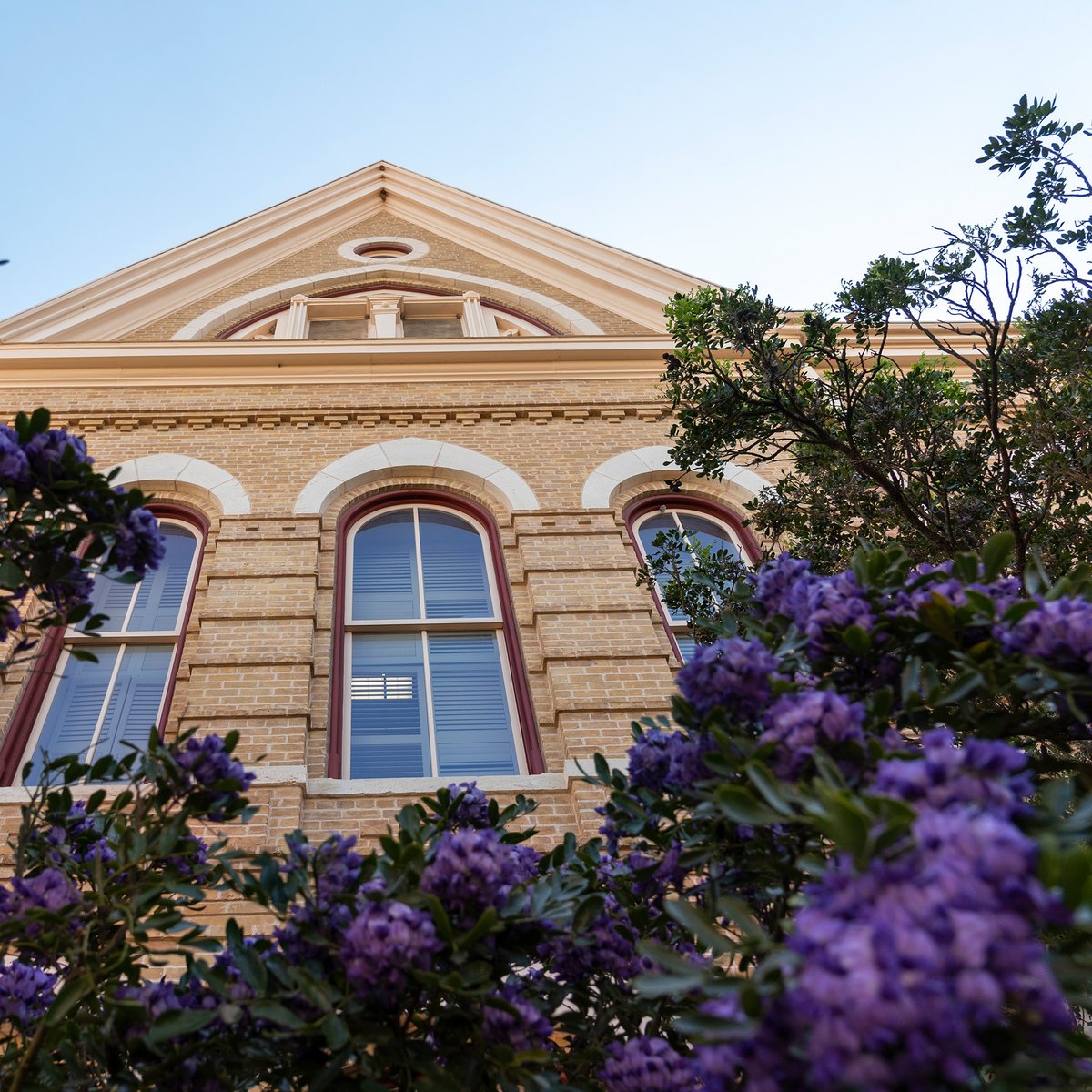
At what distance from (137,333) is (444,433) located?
17.4 ft

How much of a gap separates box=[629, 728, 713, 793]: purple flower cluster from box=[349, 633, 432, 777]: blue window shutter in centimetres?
386

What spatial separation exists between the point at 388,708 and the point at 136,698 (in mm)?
1985

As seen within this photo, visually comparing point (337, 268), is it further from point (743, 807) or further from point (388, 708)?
point (743, 807)

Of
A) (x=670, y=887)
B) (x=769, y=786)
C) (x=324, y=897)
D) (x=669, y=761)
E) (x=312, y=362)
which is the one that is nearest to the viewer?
(x=769, y=786)

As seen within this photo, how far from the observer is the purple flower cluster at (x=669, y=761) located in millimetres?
3008

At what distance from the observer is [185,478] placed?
30.8 ft

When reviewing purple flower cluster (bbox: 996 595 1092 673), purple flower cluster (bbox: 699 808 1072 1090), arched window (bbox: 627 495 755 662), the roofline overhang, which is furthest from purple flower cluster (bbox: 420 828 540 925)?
the roofline overhang

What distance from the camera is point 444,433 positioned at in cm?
1009

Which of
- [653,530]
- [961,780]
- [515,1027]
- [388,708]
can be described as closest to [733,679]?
[961,780]

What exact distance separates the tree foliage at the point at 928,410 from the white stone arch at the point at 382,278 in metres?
6.41

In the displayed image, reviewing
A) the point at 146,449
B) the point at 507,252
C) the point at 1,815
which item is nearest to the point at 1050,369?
the point at 1,815

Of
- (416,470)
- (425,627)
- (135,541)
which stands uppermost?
(416,470)

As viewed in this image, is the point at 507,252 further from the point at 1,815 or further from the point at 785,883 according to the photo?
the point at 785,883

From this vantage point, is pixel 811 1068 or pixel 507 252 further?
pixel 507 252
